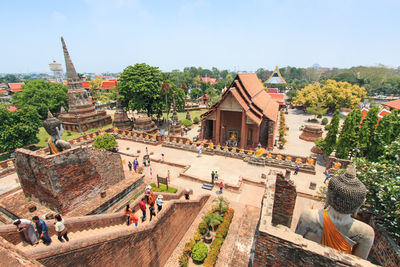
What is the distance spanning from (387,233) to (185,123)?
31.8 m

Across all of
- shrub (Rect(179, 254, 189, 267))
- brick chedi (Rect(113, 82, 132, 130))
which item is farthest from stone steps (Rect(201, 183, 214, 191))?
brick chedi (Rect(113, 82, 132, 130))

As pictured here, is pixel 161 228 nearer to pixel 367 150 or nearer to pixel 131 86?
pixel 367 150

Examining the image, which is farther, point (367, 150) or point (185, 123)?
point (185, 123)

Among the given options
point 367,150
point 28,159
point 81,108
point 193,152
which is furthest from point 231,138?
point 81,108

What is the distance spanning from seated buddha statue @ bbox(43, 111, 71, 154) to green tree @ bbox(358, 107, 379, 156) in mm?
23039

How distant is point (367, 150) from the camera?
1805cm

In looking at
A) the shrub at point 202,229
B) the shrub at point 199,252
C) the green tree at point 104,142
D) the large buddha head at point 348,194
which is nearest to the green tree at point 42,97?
the green tree at point 104,142

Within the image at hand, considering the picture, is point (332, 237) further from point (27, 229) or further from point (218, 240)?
point (27, 229)

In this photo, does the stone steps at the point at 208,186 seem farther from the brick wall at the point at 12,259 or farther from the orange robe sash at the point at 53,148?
the brick wall at the point at 12,259

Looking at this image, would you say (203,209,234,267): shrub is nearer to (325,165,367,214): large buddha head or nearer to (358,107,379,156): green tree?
(325,165,367,214): large buddha head

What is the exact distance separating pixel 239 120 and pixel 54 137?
19941 mm

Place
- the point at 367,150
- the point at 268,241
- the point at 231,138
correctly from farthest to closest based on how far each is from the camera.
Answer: the point at 231,138, the point at 367,150, the point at 268,241

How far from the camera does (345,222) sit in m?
4.34

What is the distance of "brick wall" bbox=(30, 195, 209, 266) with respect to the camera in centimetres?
609
